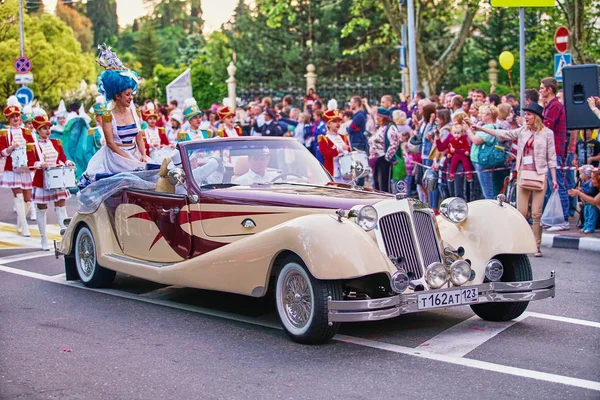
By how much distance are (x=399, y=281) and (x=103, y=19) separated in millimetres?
88934

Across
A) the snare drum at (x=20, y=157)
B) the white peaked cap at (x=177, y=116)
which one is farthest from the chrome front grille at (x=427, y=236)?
the white peaked cap at (x=177, y=116)

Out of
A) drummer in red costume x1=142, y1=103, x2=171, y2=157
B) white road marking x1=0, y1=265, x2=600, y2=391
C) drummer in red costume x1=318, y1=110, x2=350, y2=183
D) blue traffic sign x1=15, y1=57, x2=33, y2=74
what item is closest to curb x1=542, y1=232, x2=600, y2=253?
→ drummer in red costume x1=318, y1=110, x2=350, y2=183

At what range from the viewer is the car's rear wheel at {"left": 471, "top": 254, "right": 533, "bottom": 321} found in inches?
303

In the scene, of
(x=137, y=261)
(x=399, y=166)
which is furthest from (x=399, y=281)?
(x=399, y=166)

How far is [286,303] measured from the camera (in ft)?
23.8

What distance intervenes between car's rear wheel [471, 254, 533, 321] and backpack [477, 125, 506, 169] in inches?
246

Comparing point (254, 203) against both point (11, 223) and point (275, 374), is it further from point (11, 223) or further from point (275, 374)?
point (11, 223)

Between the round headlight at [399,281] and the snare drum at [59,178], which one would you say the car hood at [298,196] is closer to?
the round headlight at [399,281]

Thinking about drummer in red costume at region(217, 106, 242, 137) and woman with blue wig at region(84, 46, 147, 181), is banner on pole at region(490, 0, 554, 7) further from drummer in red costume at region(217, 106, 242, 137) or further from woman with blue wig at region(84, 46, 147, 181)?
woman with blue wig at region(84, 46, 147, 181)

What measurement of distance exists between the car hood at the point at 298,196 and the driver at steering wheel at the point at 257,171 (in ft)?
0.58

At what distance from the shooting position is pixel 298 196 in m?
7.81

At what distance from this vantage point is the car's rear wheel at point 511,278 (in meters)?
7.70

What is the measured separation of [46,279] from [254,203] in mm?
3549

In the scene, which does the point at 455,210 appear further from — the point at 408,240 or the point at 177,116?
the point at 177,116
